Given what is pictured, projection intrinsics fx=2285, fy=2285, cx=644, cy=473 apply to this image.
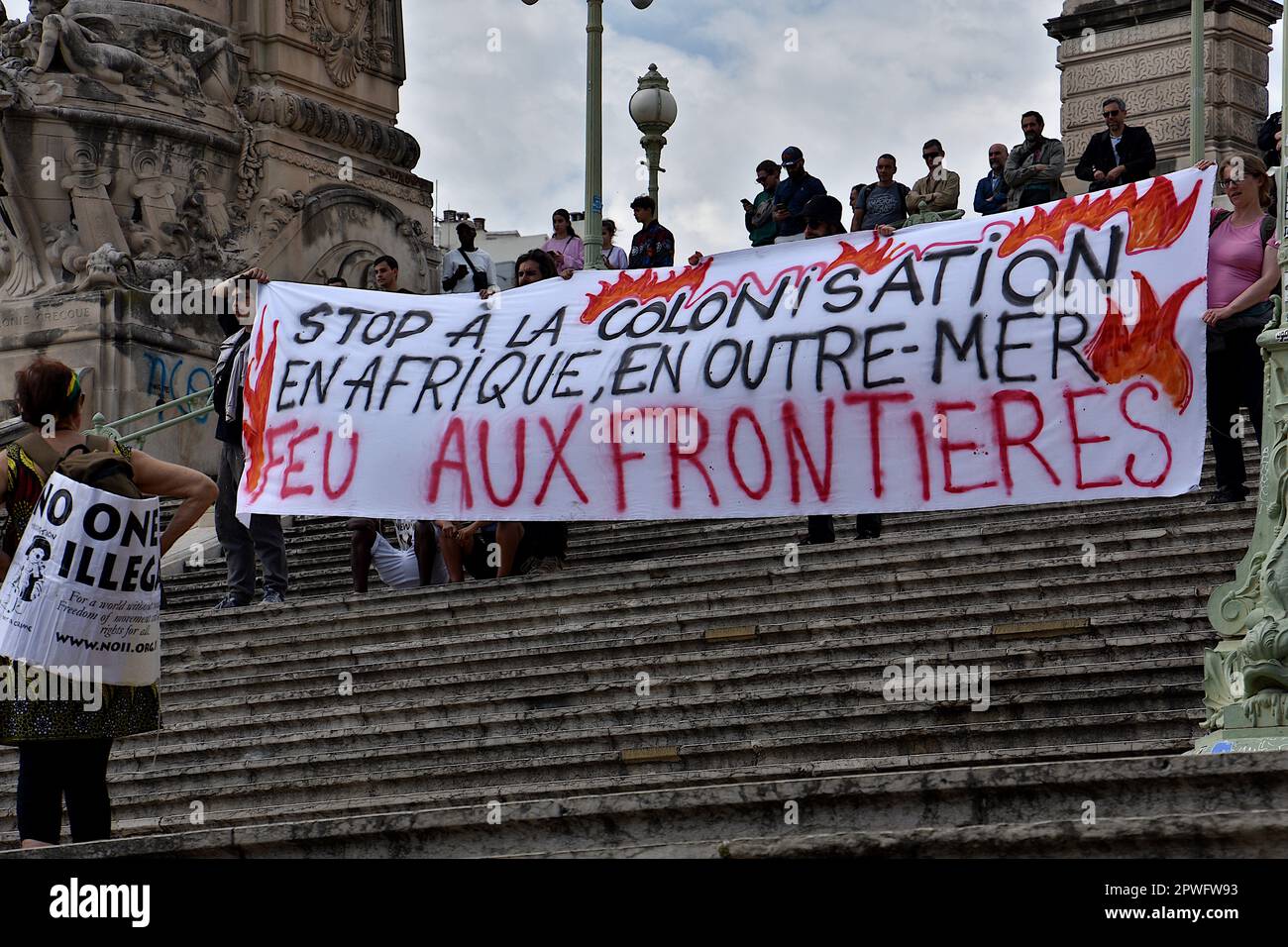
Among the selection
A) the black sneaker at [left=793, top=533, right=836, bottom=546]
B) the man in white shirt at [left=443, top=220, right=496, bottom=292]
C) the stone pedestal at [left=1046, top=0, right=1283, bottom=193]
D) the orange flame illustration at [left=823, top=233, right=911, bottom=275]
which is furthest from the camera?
the stone pedestal at [left=1046, top=0, right=1283, bottom=193]

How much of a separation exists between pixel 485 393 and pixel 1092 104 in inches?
634

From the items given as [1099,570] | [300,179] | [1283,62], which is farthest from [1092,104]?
[1283,62]

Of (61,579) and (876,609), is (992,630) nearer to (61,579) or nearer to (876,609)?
(876,609)

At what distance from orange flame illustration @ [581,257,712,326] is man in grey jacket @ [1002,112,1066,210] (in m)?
3.94

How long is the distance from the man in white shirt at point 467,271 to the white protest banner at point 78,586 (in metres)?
10.3

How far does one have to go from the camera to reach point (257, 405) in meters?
12.9

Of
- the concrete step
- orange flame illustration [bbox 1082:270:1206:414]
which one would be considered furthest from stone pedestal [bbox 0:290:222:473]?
the concrete step

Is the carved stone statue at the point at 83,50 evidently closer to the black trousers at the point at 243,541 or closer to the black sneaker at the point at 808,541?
the black trousers at the point at 243,541

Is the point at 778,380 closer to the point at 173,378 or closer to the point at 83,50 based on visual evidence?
the point at 173,378

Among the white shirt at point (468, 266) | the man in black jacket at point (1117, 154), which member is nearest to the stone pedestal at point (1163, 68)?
the white shirt at point (468, 266)

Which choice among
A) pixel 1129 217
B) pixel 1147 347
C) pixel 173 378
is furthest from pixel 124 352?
Answer: pixel 1147 347

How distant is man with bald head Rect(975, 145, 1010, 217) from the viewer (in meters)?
16.2

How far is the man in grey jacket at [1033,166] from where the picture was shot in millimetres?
15391

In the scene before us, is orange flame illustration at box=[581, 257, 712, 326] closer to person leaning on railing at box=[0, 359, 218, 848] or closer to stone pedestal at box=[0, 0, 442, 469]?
person leaning on railing at box=[0, 359, 218, 848]
